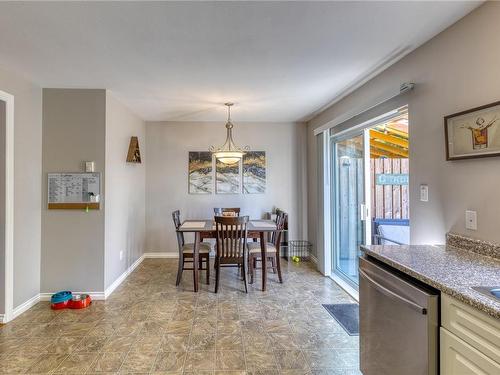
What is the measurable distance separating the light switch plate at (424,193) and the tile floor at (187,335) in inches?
52.3

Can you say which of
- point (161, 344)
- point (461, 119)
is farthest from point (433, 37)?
point (161, 344)

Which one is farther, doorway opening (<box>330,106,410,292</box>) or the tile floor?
doorway opening (<box>330,106,410,292</box>)

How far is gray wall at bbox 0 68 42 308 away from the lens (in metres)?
2.92

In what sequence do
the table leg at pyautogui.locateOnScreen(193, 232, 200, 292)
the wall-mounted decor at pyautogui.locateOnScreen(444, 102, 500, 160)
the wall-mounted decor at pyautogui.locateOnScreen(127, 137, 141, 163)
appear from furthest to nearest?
the wall-mounted decor at pyautogui.locateOnScreen(127, 137, 141, 163) < the table leg at pyautogui.locateOnScreen(193, 232, 200, 292) < the wall-mounted decor at pyautogui.locateOnScreen(444, 102, 500, 160)

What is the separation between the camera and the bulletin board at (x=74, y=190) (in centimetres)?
330

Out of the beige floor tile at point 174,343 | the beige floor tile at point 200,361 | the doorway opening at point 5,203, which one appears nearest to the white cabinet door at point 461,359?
the beige floor tile at point 200,361

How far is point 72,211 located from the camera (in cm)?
334

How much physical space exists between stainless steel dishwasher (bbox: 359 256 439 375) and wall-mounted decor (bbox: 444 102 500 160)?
0.89m

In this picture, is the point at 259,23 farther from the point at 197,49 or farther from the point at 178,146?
the point at 178,146

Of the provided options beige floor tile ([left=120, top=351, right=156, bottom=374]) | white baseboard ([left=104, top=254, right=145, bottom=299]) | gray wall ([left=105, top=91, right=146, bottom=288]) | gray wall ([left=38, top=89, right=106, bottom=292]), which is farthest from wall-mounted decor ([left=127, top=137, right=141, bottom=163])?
beige floor tile ([left=120, top=351, right=156, bottom=374])

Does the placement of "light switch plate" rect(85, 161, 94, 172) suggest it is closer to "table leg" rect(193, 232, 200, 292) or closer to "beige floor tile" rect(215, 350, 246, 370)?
"table leg" rect(193, 232, 200, 292)

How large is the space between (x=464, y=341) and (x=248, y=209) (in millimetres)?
4182

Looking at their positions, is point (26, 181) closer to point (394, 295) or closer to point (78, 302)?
point (78, 302)

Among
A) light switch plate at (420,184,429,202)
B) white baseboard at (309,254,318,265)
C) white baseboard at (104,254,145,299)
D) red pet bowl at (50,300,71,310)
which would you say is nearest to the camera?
light switch plate at (420,184,429,202)
